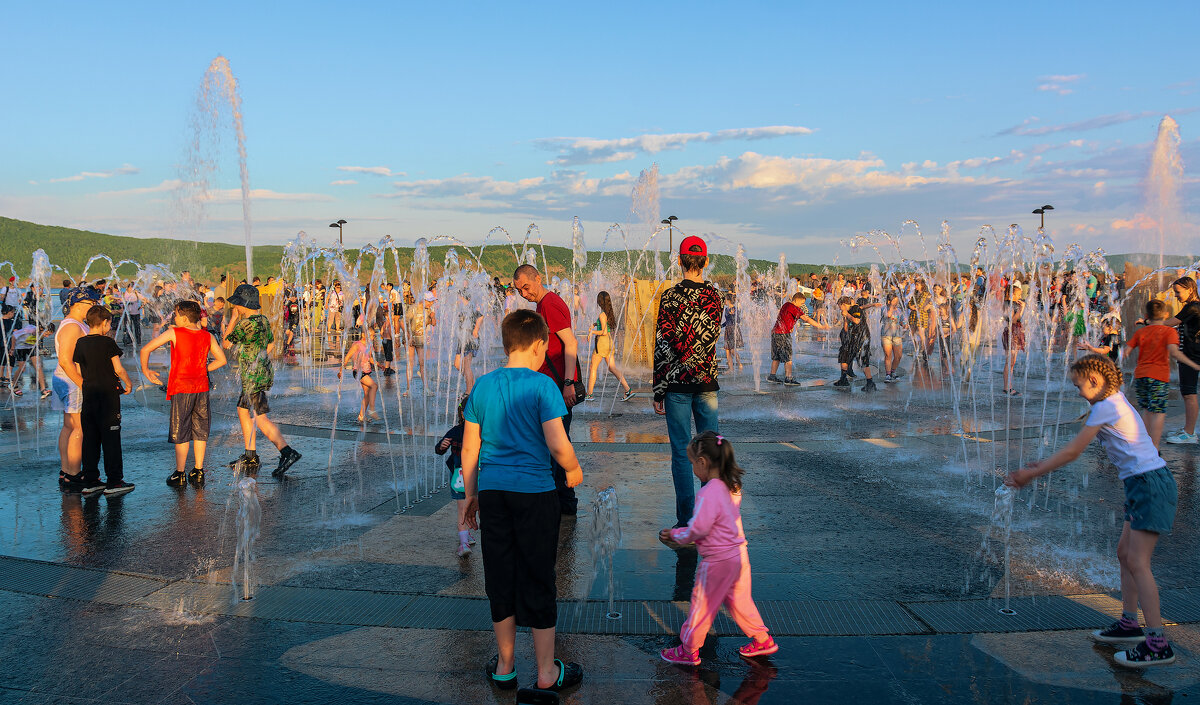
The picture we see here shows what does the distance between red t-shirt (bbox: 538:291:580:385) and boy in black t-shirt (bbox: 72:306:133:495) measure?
11.8 feet

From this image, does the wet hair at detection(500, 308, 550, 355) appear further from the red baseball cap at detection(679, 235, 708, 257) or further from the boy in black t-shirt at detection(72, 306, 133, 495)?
the boy in black t-shirt at detection(72, 306, 133, 495)

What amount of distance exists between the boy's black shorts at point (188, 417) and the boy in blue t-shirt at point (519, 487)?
14.9 feet

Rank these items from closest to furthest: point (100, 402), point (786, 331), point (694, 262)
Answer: point (694, 262) < point (100, 402) < point (786, 331)

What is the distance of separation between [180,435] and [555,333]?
11.7 ft

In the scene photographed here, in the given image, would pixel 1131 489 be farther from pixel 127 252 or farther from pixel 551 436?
pixel 127 252

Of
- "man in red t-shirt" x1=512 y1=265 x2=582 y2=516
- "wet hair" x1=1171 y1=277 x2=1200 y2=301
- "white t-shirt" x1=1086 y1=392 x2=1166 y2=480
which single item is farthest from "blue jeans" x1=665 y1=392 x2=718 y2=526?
"wet hair" x1=1171 y1=277 x2=1200 y2=301

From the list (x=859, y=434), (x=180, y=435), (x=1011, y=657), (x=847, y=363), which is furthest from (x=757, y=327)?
(x=1011, y=657)

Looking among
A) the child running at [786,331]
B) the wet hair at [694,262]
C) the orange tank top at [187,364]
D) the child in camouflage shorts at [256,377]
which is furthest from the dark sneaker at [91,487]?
the child running at [786,331]

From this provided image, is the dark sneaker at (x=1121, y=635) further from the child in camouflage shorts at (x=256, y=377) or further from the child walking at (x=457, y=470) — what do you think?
the child in camouflage shorts at (x=256, y=377)

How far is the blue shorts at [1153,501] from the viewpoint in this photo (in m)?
3.68

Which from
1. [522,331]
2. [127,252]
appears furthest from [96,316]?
[127,252]

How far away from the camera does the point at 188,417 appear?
6988mm

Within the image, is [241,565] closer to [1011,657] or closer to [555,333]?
[555,333]

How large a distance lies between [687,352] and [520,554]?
218cm
